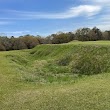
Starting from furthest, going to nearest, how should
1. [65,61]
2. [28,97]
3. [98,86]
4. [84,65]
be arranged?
1. [65,61]
2. [84,65]
3. [98,86]
4. [28,97]

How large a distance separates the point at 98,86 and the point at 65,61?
1859 cm

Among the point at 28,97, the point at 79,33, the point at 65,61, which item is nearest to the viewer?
the point at 28,97

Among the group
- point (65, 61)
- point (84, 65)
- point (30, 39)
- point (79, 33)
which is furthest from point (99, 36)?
point (84, 65)

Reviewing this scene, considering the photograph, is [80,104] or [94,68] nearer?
[80,104]

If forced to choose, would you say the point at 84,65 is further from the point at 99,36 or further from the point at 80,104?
the point at 99,36

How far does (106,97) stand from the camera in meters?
12.9

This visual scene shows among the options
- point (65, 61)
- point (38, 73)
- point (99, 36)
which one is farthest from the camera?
point (99, 36)

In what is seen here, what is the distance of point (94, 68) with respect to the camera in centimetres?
2602

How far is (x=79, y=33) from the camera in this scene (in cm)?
9269

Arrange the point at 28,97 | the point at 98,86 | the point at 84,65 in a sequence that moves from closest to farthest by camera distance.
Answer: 1. the point at 28,97
2. the point at 98,86
3. the point at 84,65

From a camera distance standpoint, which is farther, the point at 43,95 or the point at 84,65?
the point at 84,65

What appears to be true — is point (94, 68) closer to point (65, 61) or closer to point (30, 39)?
point (65, 61)

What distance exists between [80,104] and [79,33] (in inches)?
3206

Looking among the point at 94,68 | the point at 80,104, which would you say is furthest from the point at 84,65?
the point at 80,104
